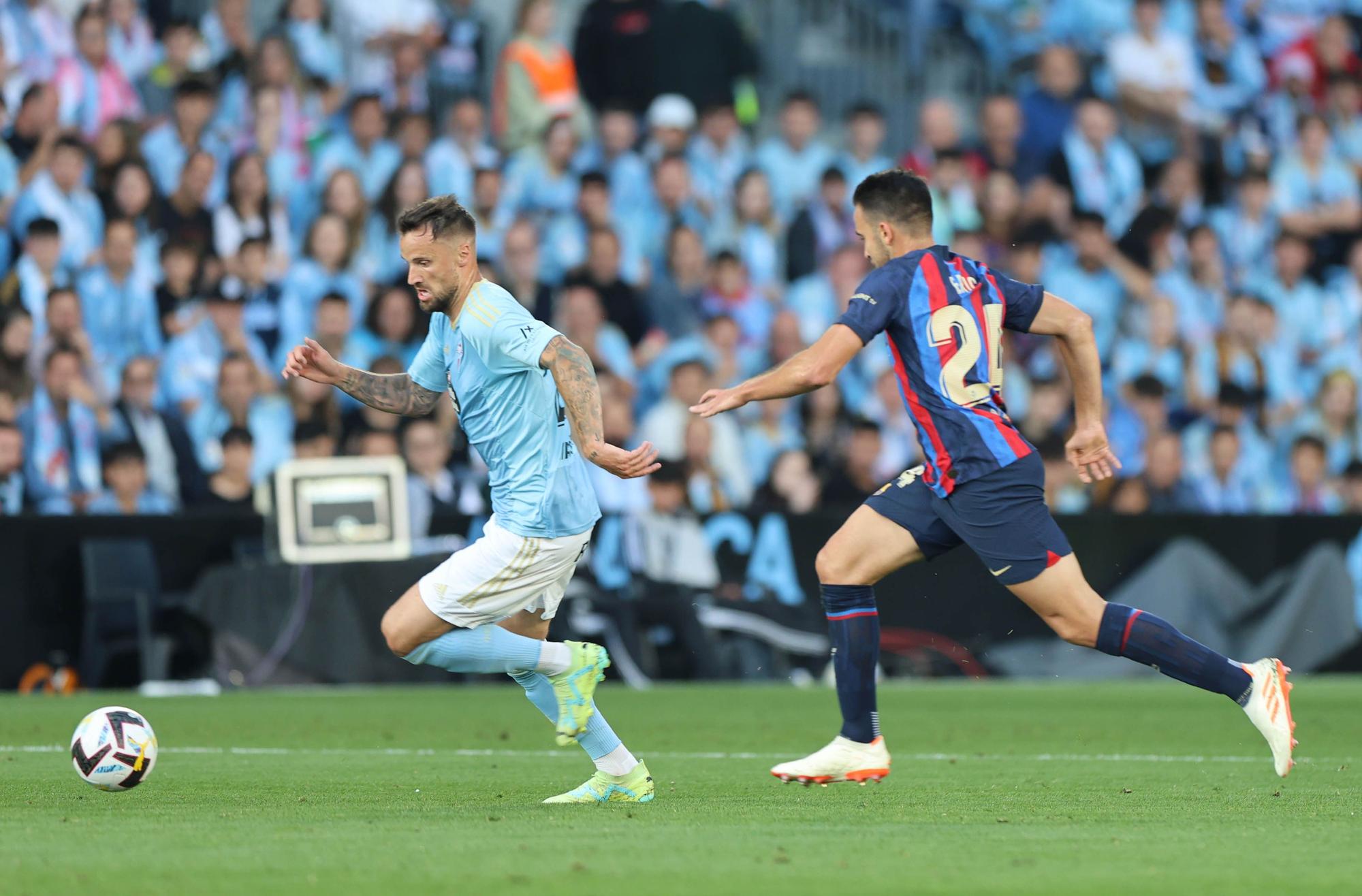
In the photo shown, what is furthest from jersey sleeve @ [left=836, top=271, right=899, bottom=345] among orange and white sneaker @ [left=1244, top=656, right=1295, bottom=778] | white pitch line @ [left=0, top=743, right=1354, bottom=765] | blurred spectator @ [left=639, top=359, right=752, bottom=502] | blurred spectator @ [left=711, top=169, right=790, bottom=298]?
blurred spectator @ [left=711, top=169, right=790, bottom=298]

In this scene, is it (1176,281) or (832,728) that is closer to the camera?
(832,728)

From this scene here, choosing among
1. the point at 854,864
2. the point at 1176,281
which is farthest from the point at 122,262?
the point at 854,864

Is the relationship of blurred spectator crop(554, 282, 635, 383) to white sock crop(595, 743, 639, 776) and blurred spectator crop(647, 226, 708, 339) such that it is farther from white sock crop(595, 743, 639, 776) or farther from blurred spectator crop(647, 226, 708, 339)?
white sock crop(595, 743, 639, 776)

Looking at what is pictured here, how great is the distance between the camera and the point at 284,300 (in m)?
15.5

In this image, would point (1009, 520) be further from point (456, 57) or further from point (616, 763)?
point (456, 57)

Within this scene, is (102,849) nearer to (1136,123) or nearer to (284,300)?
(284,300)

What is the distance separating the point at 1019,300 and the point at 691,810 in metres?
2.28

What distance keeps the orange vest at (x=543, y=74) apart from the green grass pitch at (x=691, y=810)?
23.3 feet

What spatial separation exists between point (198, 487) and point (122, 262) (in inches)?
69.7

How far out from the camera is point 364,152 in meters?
16.6

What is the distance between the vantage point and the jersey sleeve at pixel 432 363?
7.31 m

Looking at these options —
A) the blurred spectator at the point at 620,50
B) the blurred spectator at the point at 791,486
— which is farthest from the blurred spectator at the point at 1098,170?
the blurred spectator at the point at 791,486

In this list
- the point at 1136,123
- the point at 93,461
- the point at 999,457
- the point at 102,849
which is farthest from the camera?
the point at 1136,123

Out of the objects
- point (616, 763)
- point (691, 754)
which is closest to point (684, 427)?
point (691, 754)
